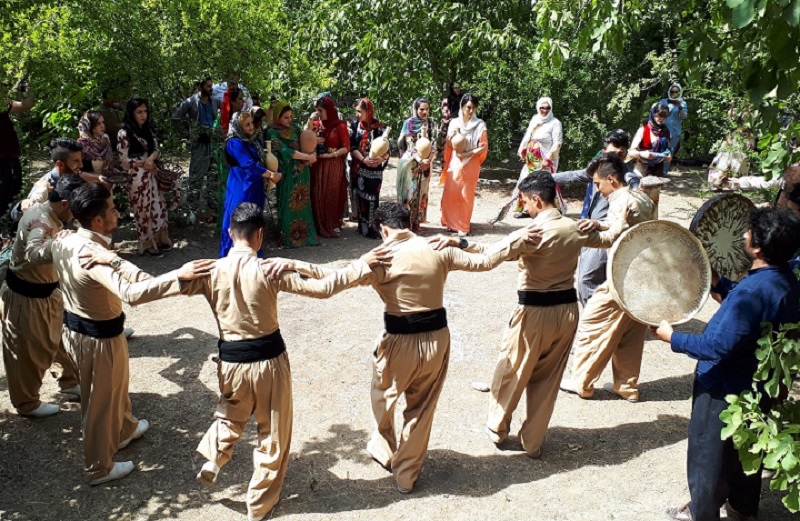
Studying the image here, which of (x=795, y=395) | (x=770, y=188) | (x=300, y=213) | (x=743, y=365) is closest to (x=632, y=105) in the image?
(x=770, y=188)

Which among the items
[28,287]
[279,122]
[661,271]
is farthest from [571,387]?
[279,122]

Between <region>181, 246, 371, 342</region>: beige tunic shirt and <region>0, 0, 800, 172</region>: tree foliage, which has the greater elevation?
<region>0, 0, 800, 172</region>: tree foliage

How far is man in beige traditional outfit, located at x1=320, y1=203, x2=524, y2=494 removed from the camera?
4.14 m

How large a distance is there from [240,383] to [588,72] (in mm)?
10373

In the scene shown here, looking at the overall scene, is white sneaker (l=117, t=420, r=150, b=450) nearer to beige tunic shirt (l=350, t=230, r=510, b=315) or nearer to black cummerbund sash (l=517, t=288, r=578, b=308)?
beige tunic shirt (l=350, t=230, r=510, b=315)

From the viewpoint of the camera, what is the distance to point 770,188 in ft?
25.2

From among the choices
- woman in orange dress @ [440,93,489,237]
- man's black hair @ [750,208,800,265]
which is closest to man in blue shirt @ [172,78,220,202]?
woman in orange dress @ [440,93,489,237]

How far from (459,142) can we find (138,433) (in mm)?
6328

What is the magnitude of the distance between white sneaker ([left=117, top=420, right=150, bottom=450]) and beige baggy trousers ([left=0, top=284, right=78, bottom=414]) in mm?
818

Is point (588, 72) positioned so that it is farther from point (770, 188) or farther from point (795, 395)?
point (795, 395)

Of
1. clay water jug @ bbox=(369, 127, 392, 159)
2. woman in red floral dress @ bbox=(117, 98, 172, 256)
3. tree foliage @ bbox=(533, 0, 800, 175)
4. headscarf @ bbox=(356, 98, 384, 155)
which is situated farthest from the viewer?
headscarf @ bbox=(356, 98, 384, 155)

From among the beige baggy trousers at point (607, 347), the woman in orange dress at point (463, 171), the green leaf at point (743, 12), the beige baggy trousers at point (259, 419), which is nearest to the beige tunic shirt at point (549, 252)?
the beige baggy trousers at point (607, 347)

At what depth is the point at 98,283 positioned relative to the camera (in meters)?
4.09

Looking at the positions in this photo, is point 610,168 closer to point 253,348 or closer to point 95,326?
point 253,348
